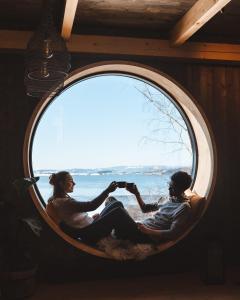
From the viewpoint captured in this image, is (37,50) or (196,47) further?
(196,47)

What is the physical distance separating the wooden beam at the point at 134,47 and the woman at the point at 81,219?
1.29 meters

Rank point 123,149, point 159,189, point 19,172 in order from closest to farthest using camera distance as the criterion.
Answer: point 19,172 < point 159,189 < point 123,149

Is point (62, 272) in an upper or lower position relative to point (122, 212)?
lower

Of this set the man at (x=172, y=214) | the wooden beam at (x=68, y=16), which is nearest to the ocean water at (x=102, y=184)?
the man at (x=172, y=214)

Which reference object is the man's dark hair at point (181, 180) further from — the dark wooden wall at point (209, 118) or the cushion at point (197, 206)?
the dark wooden wall at point (209, 118)

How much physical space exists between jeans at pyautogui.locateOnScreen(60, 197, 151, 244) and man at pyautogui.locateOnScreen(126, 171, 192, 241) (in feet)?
0.35

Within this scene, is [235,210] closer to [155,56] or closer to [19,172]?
[155,56]

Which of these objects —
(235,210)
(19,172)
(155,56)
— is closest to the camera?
(19,172)

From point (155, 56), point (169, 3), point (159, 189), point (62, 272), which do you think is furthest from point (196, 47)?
point (159, 189)

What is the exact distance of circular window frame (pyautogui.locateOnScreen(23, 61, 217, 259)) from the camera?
3.34 metres

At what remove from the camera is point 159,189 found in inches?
586

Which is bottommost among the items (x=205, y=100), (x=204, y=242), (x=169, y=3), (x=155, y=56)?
(x=204, y=242)

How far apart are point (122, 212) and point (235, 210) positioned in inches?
52.6

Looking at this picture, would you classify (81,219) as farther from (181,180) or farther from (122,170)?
(122,170)
